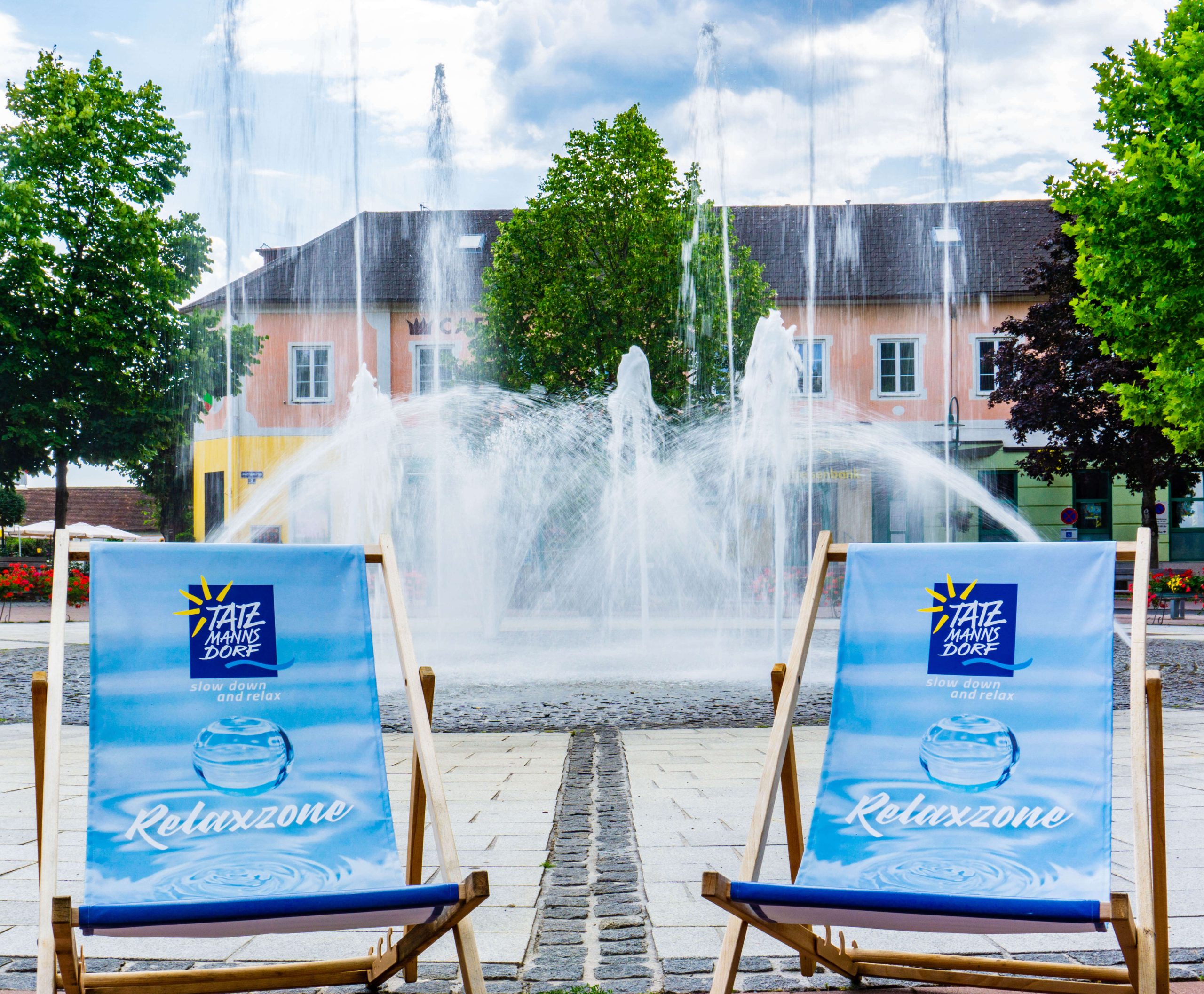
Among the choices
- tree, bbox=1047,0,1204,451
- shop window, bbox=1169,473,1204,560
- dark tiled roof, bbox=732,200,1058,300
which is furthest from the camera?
dark tiled roof, bbox=732,200,1058,300

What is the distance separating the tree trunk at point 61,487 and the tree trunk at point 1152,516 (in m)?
24.6

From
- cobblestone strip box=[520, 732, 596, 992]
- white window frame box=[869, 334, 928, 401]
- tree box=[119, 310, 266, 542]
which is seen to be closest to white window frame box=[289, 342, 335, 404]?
tree box=[119, 310, 266, 542]

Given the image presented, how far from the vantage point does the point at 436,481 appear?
2075 cm

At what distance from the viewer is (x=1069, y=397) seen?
26.5 metres

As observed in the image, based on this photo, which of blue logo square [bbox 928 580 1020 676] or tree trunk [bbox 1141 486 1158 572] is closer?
blue logo square [bbox 928 580 1020 676]

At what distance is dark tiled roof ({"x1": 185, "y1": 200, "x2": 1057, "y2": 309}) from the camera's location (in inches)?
1275

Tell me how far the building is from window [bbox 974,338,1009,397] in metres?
0.04

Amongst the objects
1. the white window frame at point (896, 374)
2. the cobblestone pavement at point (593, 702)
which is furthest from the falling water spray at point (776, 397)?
Answer: the white window frame at point (896, 374)

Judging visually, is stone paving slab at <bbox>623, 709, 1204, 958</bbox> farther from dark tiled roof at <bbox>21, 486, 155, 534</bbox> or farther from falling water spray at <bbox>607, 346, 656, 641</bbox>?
dark tiled roof at <bbox>21, 486, 155, 534</bbox>

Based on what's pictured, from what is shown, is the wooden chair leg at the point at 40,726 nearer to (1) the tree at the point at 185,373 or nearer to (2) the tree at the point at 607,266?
(2) the tree at the point at 607,266

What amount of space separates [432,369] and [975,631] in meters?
28.7

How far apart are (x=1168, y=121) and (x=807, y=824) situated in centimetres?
1549

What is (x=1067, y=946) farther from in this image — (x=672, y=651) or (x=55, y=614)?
(x=672, y=651)

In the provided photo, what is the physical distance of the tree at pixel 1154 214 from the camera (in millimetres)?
16359
